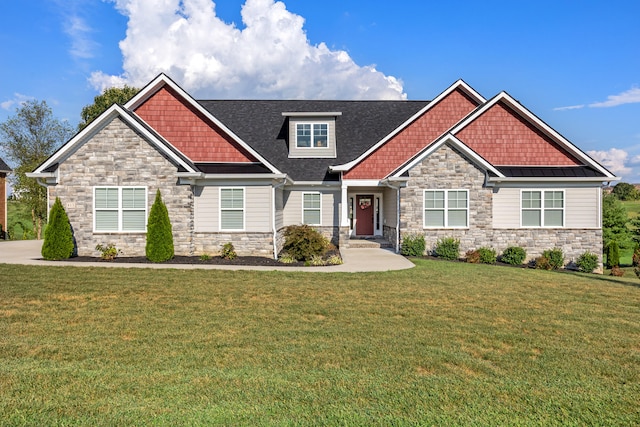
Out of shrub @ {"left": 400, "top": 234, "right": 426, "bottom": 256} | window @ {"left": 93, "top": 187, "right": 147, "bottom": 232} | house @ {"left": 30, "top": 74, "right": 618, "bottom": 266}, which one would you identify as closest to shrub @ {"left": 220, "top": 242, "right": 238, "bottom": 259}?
house @ {"left": 30, "top": 74, "right": 618, "bottom": 266}

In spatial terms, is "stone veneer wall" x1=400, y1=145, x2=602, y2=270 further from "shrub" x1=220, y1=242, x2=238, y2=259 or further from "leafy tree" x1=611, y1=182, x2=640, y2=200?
"leafy tree" x1=611, y1=182, x2=640, y2=200

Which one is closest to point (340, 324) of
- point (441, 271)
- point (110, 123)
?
point (441, 271)

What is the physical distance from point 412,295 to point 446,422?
6.03m

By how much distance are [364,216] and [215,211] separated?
8.82 metres

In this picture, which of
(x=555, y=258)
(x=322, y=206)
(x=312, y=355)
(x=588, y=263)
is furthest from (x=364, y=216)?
(x=312, y=355)

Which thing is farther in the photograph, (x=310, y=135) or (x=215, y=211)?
(x=310, y=135)

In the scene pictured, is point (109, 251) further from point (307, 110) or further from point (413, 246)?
point (307, 110)

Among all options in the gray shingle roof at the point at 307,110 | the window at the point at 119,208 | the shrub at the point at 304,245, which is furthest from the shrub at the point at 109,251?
the gray shingle roof at the point at 307,110

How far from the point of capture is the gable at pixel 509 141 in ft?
64.1

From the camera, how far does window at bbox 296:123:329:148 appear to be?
2173 cm

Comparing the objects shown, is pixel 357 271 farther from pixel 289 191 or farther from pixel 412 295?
pixel 289 191

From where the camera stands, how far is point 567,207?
61.2 ft

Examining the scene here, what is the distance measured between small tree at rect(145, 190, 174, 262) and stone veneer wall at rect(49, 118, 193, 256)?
64 cm

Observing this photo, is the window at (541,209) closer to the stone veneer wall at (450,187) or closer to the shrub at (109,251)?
the stone veneer wall at (450,187)
